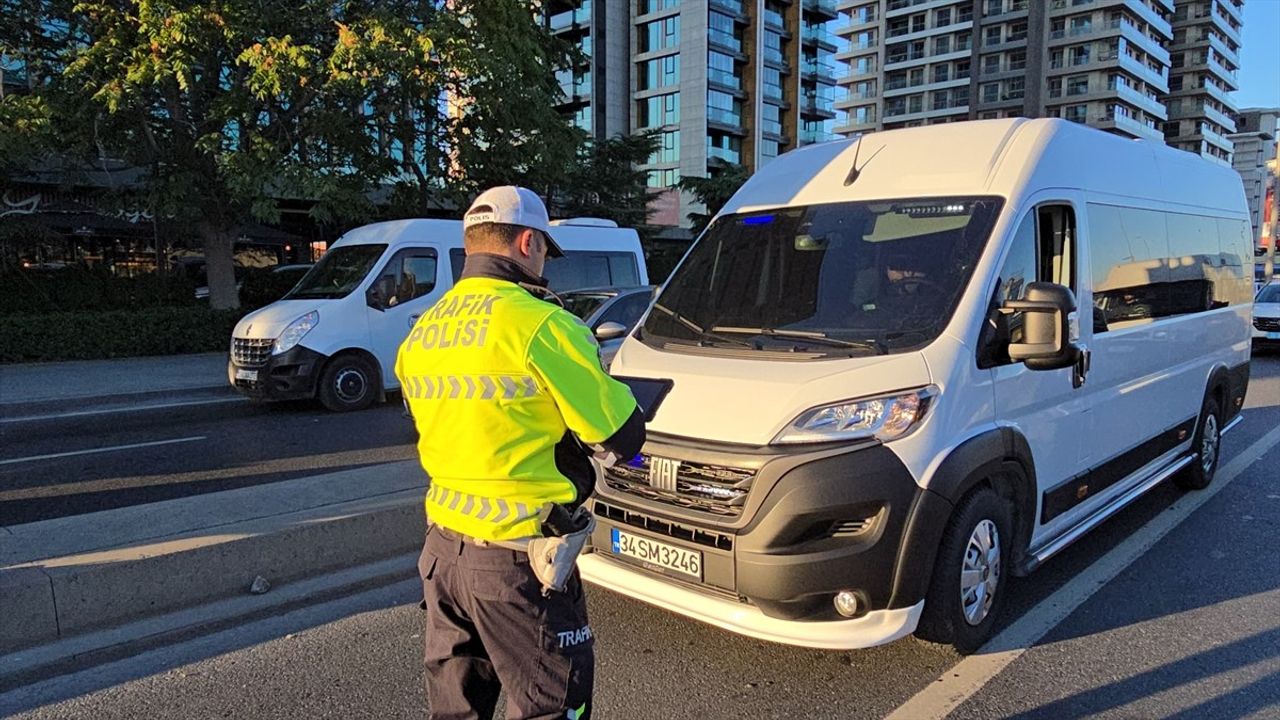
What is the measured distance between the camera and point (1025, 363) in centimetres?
365

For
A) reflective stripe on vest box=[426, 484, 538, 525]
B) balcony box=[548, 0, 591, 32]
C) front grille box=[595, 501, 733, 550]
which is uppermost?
balcony box=[548, 0, 591, 32]

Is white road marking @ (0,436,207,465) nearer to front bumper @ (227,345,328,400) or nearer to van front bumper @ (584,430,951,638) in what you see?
front bumper @ (227,345,328,400)

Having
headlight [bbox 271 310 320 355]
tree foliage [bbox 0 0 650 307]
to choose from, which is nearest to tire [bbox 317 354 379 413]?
headlight [bbox 271 310 320 355]

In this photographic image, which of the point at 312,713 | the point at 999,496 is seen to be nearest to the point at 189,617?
the point at 312,713

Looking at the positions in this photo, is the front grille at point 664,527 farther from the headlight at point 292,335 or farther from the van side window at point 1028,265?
the headlight at point 292,335

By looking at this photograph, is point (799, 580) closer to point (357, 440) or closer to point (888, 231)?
point (888, 231)

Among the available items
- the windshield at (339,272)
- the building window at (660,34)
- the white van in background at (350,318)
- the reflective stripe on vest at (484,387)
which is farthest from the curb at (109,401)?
the building window at (660,34)

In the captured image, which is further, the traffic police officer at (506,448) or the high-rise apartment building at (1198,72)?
the high-rise apartment building at (1198,72)

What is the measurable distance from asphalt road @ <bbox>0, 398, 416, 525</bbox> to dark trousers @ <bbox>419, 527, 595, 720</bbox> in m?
5.10

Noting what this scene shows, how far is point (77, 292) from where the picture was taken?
15.8 m

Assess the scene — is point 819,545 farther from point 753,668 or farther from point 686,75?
point 686,75

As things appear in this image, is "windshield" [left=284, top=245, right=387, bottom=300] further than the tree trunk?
No

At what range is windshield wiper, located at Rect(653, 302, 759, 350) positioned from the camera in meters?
3.87

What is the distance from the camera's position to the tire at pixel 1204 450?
20.3 ft
